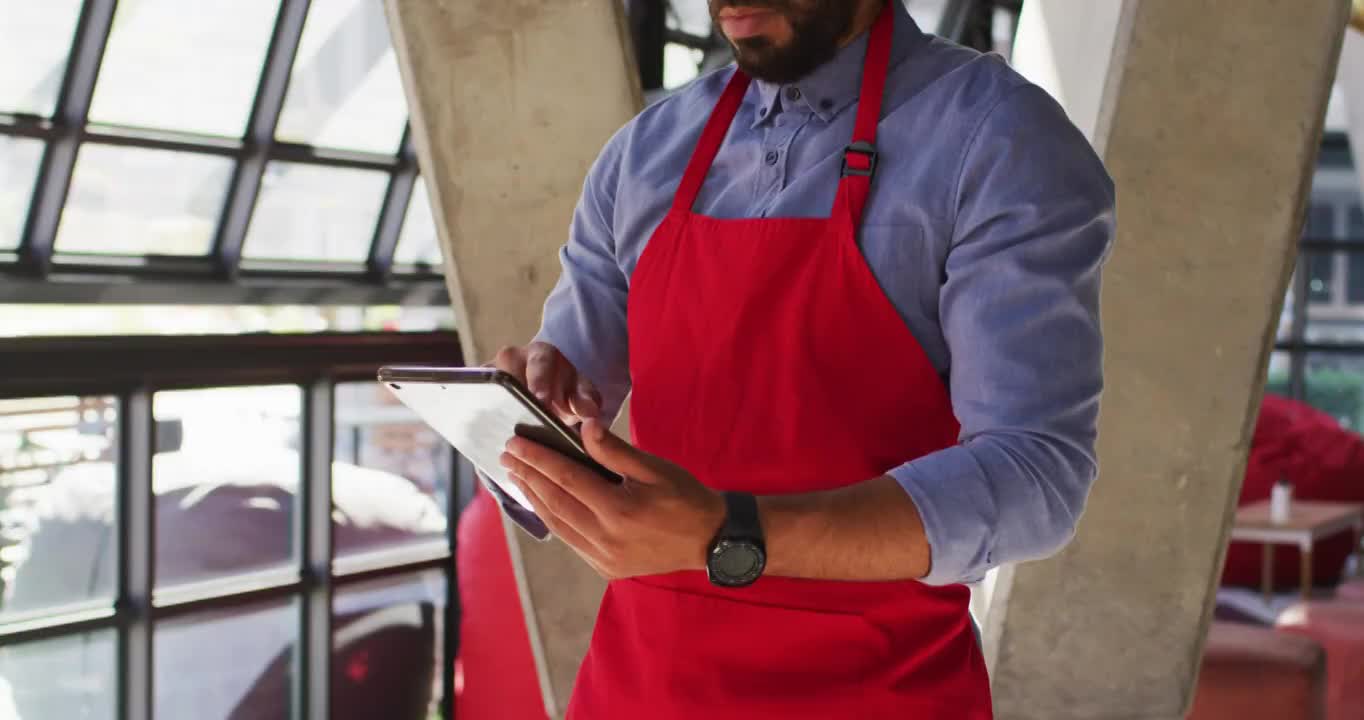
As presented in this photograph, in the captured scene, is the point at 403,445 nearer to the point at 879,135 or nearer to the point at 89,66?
the point at 89,66

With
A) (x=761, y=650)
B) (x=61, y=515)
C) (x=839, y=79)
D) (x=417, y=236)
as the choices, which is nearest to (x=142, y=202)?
(x=417, y=236)

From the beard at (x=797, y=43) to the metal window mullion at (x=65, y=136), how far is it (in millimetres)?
5763

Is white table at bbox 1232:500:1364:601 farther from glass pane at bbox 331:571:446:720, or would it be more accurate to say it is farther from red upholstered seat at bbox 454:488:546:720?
glass pane at bbox 331:571:446:720

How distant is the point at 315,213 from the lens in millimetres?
8320

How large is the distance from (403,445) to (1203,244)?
4.40m

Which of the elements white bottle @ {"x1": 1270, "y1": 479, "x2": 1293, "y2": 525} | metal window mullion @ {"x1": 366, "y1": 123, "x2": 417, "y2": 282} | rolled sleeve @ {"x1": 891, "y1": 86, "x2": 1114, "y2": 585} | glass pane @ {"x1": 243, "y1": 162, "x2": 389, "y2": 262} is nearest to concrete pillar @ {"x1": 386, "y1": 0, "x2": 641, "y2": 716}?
rolled sleeve @ {"x1": 891, "y1": 86, "x2": 1114, "y2": 585}

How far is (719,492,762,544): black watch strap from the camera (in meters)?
1.10

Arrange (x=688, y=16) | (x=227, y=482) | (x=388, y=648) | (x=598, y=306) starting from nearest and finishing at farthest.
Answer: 1. (x=598, y=306)
2. (x=227, y=482)
3. (x=388, y=648)
4. (x=688, y=16)

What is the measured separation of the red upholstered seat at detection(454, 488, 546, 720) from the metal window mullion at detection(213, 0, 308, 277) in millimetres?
2109

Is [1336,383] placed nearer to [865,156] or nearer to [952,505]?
[865,156]

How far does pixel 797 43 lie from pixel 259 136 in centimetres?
667

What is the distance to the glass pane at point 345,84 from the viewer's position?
7797mm

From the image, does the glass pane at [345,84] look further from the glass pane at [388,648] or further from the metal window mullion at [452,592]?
the glass pane at [388,648]

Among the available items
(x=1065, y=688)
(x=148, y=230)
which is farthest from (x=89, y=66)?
(x=1065, y=688)
